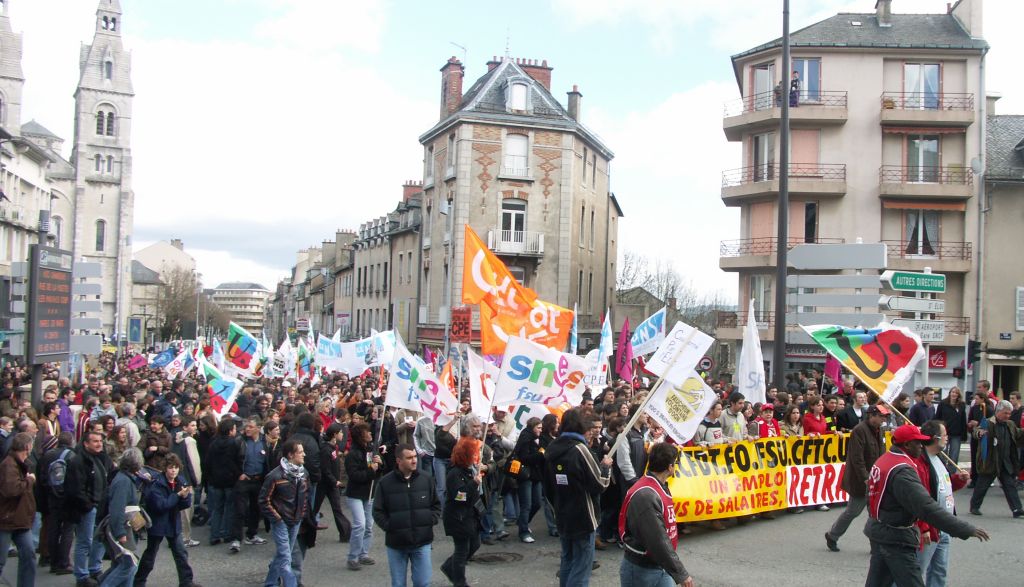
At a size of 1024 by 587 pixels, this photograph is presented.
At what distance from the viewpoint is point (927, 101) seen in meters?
32.8

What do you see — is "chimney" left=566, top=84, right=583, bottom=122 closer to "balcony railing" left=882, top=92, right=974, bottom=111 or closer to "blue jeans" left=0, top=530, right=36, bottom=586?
"balcony railing" left=882, top=92, right=974, bottom=111

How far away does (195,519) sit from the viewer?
41.2 feet

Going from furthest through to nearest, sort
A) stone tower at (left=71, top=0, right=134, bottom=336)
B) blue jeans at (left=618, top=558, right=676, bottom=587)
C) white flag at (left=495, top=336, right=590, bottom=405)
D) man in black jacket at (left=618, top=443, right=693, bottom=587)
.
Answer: stone tower at (left=71, top=0, right=134, bottom=336), white flag at (left=495, top=336, right=590, bottom=405), blue jeans at (left=618, top=558, right=676, bottom=587), man in black jacket at (left=618, top=443, right=693, bottom=587)

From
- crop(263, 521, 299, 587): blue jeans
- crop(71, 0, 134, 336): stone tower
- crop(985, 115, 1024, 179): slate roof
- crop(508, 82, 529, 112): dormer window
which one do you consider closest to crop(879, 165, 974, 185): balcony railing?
crop(985, 115, 1024, 179): slate roof

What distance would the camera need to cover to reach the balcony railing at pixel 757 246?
1298 inches

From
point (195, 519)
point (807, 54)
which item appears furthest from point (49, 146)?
point (195, 519)

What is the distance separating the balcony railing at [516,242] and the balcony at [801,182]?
9.64 m

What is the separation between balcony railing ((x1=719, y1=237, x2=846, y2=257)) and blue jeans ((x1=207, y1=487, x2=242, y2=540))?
25.2 meters

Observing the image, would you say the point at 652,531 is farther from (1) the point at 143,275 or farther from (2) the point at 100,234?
(1) the point at 143,275

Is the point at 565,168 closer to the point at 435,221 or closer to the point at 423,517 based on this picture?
the point at 435,221

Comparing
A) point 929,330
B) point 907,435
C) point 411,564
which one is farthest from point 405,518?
point 929,330

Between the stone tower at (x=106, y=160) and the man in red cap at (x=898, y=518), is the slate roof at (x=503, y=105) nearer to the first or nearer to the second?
the man in red cap at (x=898, y=518)

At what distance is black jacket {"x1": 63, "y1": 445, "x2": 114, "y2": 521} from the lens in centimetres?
925

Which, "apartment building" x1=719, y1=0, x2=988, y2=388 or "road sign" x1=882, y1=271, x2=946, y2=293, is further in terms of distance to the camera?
"apartment building" x1=719, y1=0, x2=988, y2=388
